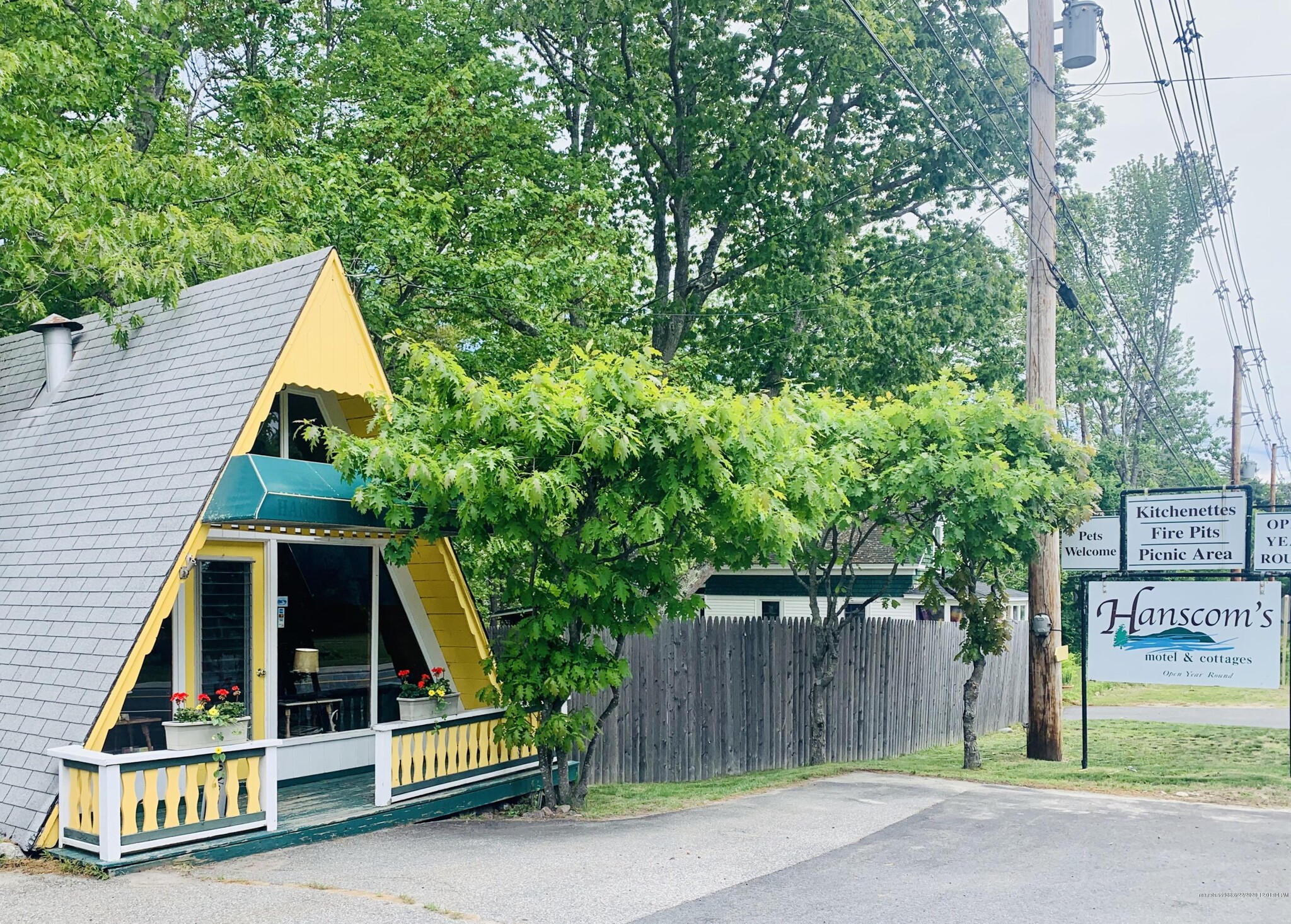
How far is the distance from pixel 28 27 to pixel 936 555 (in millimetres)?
15882

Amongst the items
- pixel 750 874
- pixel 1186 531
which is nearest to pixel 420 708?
pixel 750 874

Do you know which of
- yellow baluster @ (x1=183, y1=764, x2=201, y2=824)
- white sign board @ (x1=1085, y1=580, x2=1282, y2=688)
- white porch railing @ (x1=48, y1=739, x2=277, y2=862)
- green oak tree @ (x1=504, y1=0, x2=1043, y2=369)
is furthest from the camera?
green oak tree @ (x1=504, y1=0, x2=1043, y2=369)

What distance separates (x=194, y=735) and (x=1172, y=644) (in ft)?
36.3

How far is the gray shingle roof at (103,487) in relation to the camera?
815 cm

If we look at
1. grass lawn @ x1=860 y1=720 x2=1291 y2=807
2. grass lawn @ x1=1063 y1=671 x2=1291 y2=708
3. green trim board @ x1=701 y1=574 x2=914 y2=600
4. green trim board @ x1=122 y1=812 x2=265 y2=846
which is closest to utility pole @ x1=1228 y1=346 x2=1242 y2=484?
grass lawn @ x1=1063 y1=671 x2=1291 y2=708

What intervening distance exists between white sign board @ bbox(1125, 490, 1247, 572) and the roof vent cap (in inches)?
497

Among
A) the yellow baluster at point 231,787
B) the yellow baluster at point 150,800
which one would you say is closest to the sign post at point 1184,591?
the yellow baluster at point 231,787

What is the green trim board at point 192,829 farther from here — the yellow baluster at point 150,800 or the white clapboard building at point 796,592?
the white clapboard building at point 796,592

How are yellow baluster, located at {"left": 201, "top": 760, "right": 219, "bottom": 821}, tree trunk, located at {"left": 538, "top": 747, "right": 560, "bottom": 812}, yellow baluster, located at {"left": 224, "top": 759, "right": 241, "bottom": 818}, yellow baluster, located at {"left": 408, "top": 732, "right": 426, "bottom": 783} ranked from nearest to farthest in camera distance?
yellow baluster, located at {"left": 201, "top": 760, "right": 219, "bottom": 821}
yellow baluster, located at {"left": 224, "top": 759, "right": 241, "bottom": 818}
yellow baluster, located at {"left": 408, "top": 732, "right": 426, "bottom": 783}
tree trunk, located at {"left": 538, "top": 747, "right": 560, "bottom": 812}

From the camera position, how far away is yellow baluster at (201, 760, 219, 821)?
7957 millimetres

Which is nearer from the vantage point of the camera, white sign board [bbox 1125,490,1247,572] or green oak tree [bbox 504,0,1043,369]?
white sign board [bbox 1125,490,1247,572]

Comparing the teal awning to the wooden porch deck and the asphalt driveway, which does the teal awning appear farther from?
the asphalt driveway

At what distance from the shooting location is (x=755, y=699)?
46.3 ft

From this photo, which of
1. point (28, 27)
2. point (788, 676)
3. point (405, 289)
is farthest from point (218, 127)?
point (788, 676)
